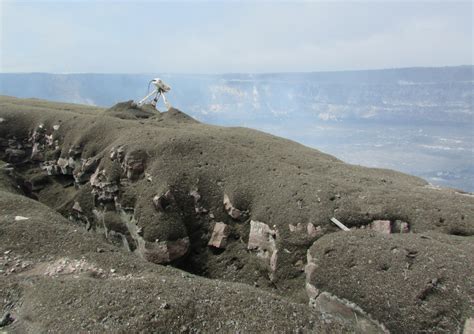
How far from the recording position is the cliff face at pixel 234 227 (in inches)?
826

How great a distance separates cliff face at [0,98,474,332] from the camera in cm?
2097

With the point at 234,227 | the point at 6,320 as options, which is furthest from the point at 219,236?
the point at 6,320

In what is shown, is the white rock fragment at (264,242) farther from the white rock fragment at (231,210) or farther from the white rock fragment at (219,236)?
the white rock fragment at (219,236)

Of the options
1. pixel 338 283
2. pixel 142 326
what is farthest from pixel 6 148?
pixel 338 283

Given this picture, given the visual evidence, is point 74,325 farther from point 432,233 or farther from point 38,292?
point 432,233

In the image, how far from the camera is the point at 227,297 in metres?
20.2

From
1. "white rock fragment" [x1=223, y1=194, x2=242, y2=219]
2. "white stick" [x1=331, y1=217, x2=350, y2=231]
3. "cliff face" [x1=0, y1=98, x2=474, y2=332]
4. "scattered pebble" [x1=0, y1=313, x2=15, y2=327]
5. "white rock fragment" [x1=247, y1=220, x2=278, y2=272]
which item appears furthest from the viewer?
"white rock fragment" [x1=223, y1=194, x2=242, y2=219]

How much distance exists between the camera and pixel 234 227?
36.8 metres

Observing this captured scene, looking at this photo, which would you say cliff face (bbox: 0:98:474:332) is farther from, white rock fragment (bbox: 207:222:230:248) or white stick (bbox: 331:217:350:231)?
white stick (bbox: 331:217:350:231)

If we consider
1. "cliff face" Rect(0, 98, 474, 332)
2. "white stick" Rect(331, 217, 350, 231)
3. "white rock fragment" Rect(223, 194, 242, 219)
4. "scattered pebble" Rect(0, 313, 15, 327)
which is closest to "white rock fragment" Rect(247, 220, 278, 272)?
"cliff face" Rect(0, 98, 474, 332)

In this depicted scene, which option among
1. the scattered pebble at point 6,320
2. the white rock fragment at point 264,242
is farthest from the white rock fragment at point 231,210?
the scattered pebble at point 6,320

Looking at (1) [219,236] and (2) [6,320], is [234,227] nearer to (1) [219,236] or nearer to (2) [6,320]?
(1) [219,236]

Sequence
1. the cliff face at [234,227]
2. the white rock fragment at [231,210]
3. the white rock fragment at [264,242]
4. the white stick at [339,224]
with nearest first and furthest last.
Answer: the cliff face at [234,227] → the white stick at [339,224] → the white rock fragment at [264,242] → the white rock fragment at [231,210]

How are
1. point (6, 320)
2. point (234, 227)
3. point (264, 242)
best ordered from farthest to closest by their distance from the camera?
point (234, 227)
point (264, 242)
point (6, 320)
